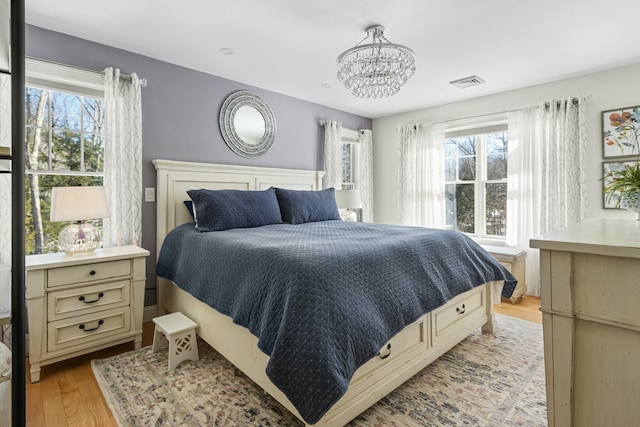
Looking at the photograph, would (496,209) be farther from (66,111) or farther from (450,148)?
(66,111)

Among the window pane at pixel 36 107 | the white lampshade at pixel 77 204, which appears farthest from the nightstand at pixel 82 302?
the window pane at pixel 36 107

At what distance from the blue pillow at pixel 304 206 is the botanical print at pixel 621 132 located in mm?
2854

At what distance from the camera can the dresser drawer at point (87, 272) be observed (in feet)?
6.70

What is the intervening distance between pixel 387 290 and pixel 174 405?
1.29 meters

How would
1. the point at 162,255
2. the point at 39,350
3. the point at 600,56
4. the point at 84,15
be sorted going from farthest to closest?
the point at 600,56 < the point at 162,255 < the point at 84,15 < the point at 39,350

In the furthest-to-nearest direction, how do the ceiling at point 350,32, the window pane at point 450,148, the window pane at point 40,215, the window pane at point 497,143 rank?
the window pane at point 450,148 < the window pane at point 497,143 < the window pane at point 40,215 < the ceiling at point 350,32

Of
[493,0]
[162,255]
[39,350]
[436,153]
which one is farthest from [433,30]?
[39,350]

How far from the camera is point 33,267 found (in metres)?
1.94

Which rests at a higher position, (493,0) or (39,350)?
(493,0)

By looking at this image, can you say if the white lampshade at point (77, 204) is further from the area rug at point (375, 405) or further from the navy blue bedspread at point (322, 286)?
the area rug at point (375, 405)

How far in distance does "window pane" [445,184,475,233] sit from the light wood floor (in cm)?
405

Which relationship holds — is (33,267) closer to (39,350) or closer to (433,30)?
(39,350)

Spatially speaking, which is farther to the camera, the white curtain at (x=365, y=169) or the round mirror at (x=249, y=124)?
the white curtain at (x=365, y=169)

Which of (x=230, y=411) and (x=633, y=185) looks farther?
(x=230, y=411)
